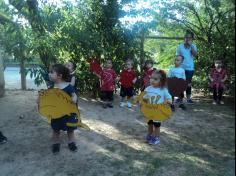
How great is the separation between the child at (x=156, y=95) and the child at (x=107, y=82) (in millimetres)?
2351

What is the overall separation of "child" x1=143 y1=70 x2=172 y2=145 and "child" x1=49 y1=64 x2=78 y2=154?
1.05 m

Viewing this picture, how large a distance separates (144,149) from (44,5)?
3909mm

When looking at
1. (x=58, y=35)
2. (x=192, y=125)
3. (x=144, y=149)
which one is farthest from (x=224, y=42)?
(x=144, y=149)

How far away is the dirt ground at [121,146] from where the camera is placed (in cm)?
493

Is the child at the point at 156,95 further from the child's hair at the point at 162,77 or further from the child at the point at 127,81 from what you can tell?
the child at the point at 127,81

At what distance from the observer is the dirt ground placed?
16.2 feet

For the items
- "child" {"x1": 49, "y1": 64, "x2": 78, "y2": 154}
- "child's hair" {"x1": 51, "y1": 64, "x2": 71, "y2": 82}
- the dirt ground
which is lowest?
the dirt ground

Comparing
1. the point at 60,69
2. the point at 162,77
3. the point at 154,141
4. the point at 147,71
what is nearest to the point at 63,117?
the point at 60,69

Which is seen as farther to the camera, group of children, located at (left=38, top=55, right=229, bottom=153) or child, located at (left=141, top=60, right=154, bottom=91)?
child, located at (left=141, top=60, right=154, bottom=91)

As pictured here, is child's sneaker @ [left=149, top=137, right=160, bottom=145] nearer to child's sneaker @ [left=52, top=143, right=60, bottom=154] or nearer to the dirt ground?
the dirt ground

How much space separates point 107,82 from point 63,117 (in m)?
2.78

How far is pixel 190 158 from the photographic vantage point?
5.25 metres

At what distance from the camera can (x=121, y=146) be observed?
572 cm

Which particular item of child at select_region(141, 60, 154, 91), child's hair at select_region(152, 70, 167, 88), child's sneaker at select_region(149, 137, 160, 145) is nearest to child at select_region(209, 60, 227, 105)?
child at select_region(141, 60, 154, 91)
